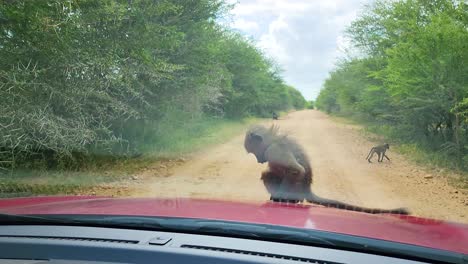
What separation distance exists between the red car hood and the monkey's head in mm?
1996

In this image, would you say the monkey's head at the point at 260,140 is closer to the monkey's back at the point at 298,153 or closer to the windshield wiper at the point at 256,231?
the monkey's back at the point at 298,153

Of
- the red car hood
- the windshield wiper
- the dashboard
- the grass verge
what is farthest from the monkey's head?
the grass verge

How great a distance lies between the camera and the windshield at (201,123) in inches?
195

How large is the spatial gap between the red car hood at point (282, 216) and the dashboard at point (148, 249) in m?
0.22

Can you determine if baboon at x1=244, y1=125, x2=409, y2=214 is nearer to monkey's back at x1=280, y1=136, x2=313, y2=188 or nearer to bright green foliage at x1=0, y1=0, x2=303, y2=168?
monkey's back at x1=280, y1=136, x2=313, y2=188

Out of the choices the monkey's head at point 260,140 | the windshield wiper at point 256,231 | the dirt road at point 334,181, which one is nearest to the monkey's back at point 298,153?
the monkey's head at point 260,140

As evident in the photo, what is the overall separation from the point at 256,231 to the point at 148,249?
0.42 m

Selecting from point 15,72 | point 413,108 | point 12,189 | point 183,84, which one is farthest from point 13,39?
point 413,108

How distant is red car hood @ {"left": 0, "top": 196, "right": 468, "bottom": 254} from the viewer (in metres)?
2.06

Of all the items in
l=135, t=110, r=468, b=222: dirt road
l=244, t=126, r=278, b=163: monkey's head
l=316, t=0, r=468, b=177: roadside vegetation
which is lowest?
l=135, t=110, r=468, b=222: dirt road

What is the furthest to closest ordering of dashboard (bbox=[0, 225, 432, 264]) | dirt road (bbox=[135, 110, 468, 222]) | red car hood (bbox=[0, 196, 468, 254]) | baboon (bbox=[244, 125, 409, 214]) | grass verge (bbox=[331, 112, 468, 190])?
grass verge (bbox=[331, 112, 468, 190])
dirt road (bbox=[135, 110, 468, 222])
baboon (bbox=[244, 125, 409, 214])
red car hood (bbox=[0, 196, 468, 254])
dashboard (bbox=[0, 225, 432, 264])

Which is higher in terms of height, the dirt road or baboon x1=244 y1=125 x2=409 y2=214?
baboon x1=244 y1=125 x2=409 y2=214

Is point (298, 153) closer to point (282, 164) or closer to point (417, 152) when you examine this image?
point (282, 164)

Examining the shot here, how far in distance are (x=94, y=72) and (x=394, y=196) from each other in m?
4.74
